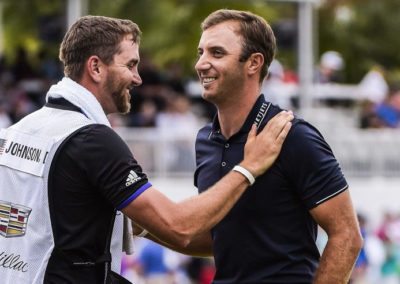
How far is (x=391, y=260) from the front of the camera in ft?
69.3

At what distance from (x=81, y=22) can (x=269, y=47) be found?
1001mm

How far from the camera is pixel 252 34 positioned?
680cm

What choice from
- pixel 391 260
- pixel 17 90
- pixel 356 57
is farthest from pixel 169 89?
pixel 356 57

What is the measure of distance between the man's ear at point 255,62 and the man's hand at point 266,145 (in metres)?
0.34

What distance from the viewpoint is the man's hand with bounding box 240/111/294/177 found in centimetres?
644

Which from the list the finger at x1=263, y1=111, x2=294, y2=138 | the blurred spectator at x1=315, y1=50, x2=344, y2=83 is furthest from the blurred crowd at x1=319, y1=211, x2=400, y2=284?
the finger at x1=263, y1=111, x2=294, y2=138

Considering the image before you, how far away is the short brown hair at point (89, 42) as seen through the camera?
648 cm

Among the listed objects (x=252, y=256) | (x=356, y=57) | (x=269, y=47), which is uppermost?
(x=269, y=47)

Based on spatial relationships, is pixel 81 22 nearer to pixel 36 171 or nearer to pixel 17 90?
pixel 36 171

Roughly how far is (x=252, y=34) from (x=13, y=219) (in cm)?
155

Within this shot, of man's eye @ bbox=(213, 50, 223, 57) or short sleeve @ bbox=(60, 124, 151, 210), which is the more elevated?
man's eye @ bbox=(213, 50, 223, 57)

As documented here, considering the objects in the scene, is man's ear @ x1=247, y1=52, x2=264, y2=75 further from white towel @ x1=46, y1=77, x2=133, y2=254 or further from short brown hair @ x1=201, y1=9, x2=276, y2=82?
white towel @ x1=46, y1=77, x2=133, y2=254

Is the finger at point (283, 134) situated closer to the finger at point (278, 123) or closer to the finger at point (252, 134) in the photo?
the finger at point (278, 123)

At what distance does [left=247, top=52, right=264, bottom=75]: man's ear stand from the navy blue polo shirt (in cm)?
24
